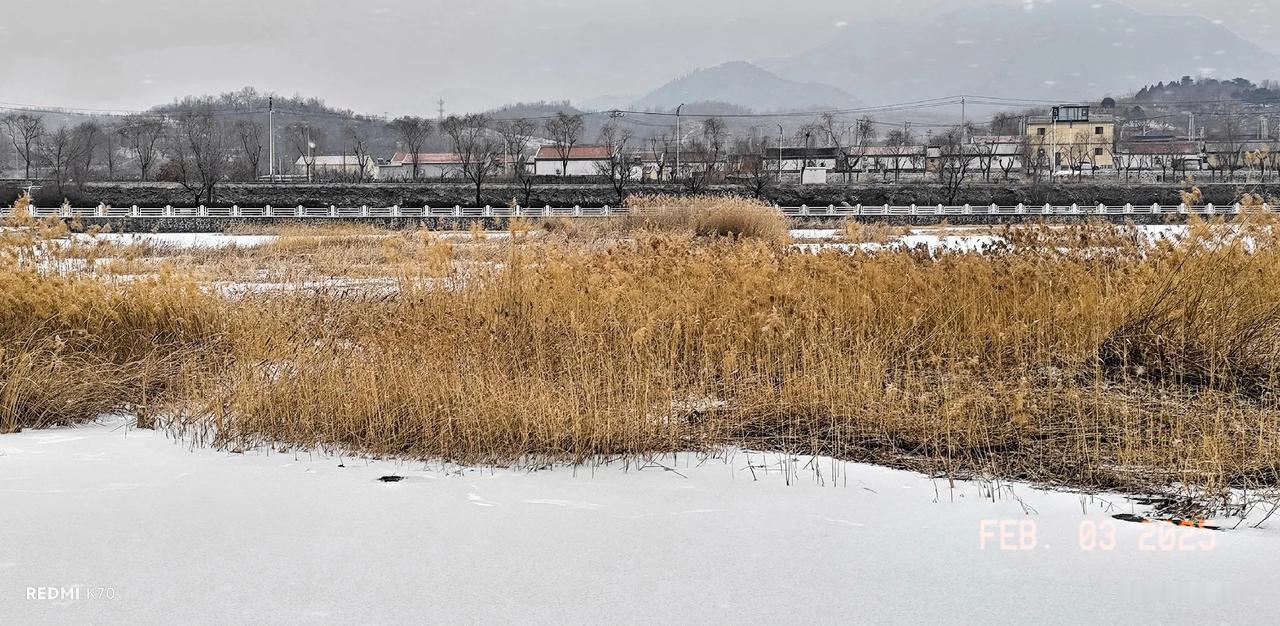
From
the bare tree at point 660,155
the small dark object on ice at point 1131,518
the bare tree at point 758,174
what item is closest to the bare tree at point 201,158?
the bare tree at point 660,155

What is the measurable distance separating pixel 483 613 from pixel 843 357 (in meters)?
3.41

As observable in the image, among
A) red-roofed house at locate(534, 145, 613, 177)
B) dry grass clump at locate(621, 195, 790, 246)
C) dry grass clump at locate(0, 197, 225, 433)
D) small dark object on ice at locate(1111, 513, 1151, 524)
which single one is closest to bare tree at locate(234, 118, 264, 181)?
red-roofed house at locate(534, 145, 613, 177)

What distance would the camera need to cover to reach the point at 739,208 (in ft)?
71.3

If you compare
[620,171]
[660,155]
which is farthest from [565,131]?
[620,171]

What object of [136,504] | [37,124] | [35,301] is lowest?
[136,504]

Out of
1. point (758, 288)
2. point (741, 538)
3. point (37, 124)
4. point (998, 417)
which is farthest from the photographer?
point (37, 124)

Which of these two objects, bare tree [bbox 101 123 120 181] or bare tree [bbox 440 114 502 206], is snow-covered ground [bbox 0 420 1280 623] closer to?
bare tree [bbox 440 114 502 206]

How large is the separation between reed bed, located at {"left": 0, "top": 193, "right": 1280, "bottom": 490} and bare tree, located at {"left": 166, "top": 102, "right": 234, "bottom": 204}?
41218 mm

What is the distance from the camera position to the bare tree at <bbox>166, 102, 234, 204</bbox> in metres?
48.1

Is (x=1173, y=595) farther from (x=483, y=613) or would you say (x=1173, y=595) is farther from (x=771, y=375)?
(x=771, y=375)

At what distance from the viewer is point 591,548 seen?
345 cm

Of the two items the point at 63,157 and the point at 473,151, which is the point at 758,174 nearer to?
the point at 473,151

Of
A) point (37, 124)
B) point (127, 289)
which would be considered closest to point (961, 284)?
point (127, 289)

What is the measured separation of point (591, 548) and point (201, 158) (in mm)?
53583
